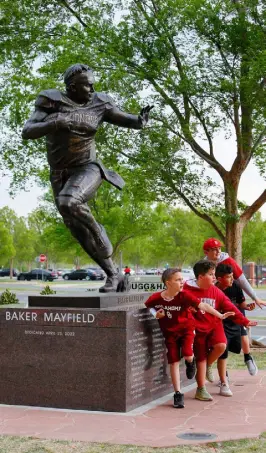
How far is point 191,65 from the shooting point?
13586mm

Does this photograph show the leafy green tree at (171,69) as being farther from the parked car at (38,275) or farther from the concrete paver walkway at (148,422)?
the parked car at (38,275)

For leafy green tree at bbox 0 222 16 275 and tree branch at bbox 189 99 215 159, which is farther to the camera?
leafy green tree at bbox 0 222 16 275

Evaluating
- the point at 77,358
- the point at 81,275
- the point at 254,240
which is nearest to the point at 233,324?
the point at 77,358

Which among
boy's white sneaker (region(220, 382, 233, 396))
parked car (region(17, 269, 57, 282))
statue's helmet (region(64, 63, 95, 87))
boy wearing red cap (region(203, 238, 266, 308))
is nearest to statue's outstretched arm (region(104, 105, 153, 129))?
statue's helmet (region(64, 63, 95, 87))

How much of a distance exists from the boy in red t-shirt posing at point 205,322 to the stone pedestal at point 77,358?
51cm

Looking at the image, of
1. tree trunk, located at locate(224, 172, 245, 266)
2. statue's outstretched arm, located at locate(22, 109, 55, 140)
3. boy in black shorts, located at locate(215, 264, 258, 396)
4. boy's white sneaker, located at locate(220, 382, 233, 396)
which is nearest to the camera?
statue's outstretched arm, located at locate(22, 109, 55, 140)

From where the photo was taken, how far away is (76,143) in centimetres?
723

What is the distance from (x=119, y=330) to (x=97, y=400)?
2.30 ft

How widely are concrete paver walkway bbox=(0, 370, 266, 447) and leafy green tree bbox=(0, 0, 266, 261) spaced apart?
7.12 metres

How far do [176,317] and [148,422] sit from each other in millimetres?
1151

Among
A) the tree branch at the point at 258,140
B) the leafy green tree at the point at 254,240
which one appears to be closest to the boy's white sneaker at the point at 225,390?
the tree branch at the point at 258,140

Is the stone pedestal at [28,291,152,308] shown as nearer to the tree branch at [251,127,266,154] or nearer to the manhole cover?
the manhole cover

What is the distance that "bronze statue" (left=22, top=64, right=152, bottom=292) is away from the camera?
23.1 ft

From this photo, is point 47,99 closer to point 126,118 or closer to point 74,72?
point 74,72
